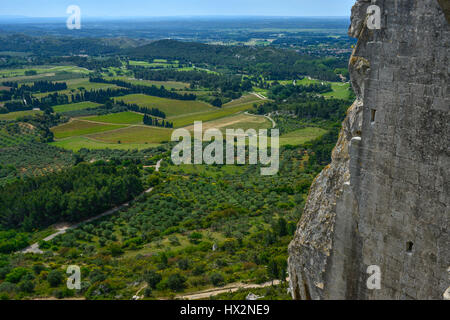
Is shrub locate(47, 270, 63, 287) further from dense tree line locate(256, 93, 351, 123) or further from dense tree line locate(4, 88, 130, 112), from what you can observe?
dense tree line locate(4, 88, 130, 112)

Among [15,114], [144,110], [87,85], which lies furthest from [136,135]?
[87,85]

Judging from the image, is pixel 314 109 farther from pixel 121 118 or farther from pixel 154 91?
pixel 154 91

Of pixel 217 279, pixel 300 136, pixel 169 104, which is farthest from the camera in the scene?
pixel 169 104

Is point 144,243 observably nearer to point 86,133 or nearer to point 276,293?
point 276,293

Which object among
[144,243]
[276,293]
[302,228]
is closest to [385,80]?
[302,228]

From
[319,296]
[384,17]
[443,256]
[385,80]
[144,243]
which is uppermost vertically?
[384,17]

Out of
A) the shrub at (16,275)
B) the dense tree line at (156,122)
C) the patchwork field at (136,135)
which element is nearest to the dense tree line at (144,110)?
the dense tree line at (156,122)

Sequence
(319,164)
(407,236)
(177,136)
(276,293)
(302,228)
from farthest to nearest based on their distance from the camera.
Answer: (177,136) → (319,164) → (276,293) → (302,228) → (407,236)

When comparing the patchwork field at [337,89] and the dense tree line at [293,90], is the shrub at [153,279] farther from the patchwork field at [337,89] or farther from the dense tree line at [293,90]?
the dense tree line at [293,90]
